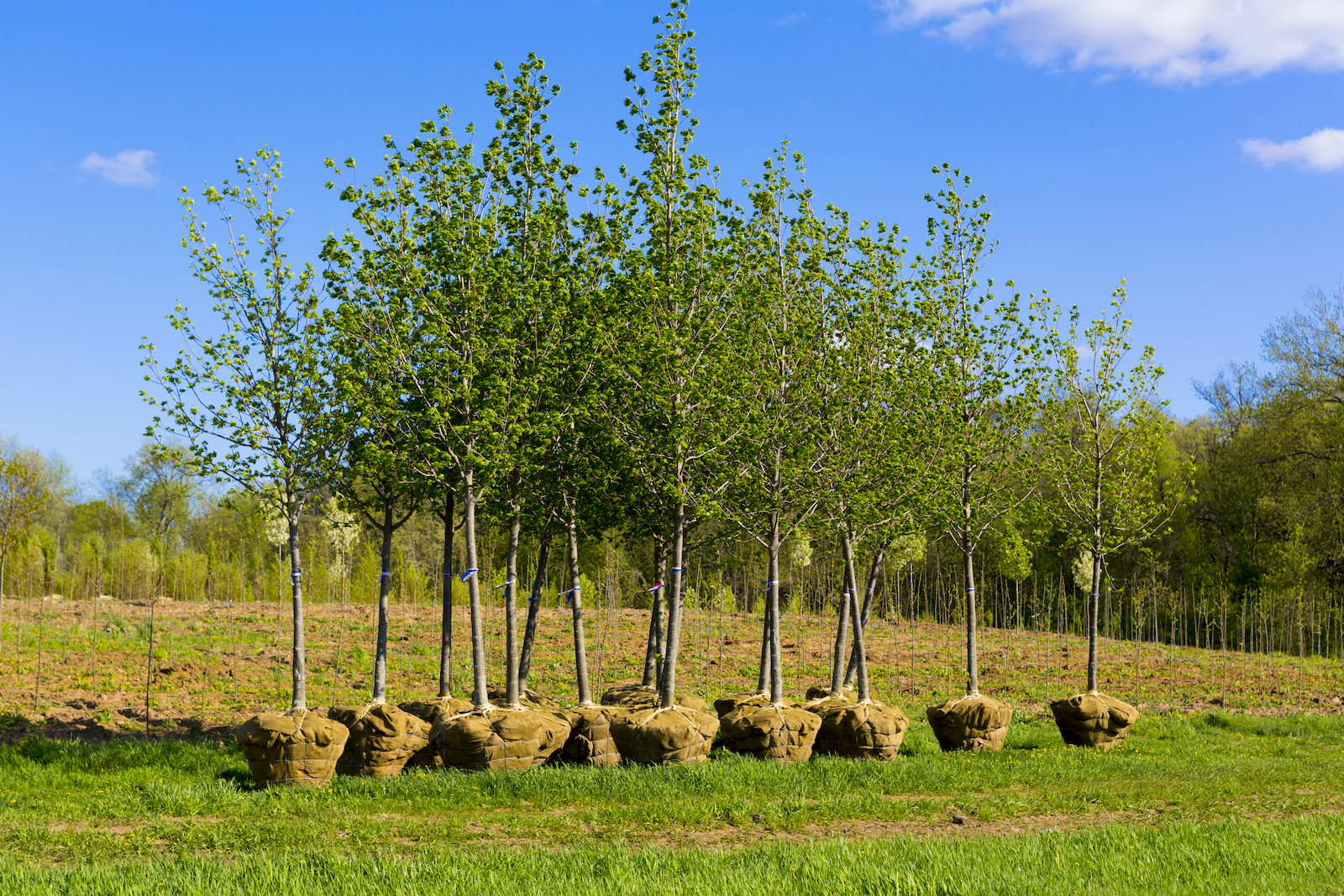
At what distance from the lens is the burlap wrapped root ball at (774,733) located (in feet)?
40.9

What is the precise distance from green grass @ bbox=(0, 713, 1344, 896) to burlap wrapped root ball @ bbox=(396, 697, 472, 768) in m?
1.10

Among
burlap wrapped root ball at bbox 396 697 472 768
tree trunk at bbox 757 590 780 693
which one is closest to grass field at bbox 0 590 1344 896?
burlap wrapped root ball at bbox 396 697 472 768

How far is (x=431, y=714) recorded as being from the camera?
12844 millimetres

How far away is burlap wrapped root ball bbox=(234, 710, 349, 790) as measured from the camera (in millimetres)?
10805

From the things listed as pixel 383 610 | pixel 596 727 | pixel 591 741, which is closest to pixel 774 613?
pixel 596 727

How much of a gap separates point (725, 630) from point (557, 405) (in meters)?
17.6

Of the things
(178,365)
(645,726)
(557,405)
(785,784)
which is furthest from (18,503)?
(785,784)

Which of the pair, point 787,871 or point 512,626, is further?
point 512,626

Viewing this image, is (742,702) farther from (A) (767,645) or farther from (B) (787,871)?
(B) (787,871)

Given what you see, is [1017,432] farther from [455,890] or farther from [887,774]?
[455,890]

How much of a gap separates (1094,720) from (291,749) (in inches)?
423

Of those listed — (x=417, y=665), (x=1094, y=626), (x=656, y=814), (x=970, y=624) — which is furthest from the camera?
(x=417, y=665)

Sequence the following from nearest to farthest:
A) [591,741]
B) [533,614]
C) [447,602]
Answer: [591,741], [447,602], [533,614]

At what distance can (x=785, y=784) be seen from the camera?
11086 mm
